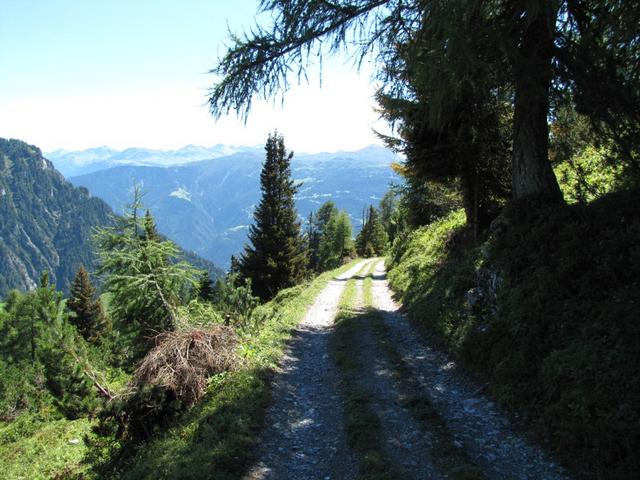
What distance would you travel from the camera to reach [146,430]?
882 cm

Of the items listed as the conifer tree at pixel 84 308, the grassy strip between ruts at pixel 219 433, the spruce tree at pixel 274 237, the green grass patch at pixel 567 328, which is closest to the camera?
the green grass patch at pixel 567 328

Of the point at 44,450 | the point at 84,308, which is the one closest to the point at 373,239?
the point at 84,308

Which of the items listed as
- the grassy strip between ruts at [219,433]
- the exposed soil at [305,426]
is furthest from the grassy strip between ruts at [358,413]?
the grassy strip between ruts at [219,433]

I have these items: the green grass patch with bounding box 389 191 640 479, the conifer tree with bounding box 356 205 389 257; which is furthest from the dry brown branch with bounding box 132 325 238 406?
the conifer tree with bounding box 356 205 389 257

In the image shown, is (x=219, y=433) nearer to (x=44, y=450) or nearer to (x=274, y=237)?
(x=44, y=450)

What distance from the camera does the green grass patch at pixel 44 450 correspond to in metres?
13.1

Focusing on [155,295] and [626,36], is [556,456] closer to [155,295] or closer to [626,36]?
[626,36]

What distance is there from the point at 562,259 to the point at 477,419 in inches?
141

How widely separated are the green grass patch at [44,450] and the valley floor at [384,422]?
6.53 m

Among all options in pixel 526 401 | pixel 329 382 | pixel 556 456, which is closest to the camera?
pixel 556 456

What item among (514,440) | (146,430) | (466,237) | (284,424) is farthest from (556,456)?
(466,237)

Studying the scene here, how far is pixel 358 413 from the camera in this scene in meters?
7.68

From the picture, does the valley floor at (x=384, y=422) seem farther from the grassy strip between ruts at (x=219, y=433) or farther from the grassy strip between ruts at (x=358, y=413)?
the grassy strip between ruts at (x=219, y=433)

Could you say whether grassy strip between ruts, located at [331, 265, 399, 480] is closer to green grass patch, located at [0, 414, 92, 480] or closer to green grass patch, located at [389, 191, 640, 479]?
green grass patch, located at [389, 191, 640, 479]
